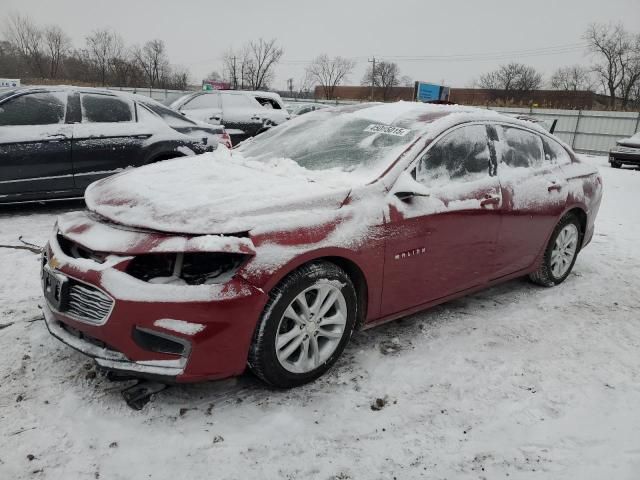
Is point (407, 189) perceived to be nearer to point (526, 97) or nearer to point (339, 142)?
point (339, 142)

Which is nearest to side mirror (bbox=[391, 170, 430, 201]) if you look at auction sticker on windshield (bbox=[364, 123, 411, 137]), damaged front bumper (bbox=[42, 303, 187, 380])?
auction sticker on windshield (bbox=[364, 123, 411, 137])

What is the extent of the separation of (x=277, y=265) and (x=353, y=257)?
51cm

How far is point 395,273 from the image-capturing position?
2984 millimetres

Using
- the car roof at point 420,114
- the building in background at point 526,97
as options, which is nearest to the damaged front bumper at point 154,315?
the car roof at point 420,114

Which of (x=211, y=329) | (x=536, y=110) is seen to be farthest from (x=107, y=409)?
(x=536, y=110)

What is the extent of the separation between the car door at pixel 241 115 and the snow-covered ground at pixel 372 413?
7.09 meters

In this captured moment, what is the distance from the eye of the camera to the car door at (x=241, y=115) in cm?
1027

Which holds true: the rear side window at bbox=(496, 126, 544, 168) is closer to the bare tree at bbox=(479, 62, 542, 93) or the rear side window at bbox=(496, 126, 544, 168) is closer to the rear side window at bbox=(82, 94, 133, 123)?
the rear side window at bbox=(82, 94, 133, 123)

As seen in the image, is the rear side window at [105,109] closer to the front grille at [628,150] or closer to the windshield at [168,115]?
the windshield at [168,115]

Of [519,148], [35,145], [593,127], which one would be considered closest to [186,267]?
[519,148]

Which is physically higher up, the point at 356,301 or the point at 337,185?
the point at 337,185

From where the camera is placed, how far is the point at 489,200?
3.49 metres

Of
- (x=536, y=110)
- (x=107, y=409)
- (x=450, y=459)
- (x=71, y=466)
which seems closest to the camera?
(x=71, y=466)

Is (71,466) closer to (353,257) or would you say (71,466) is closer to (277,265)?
(277,265)
